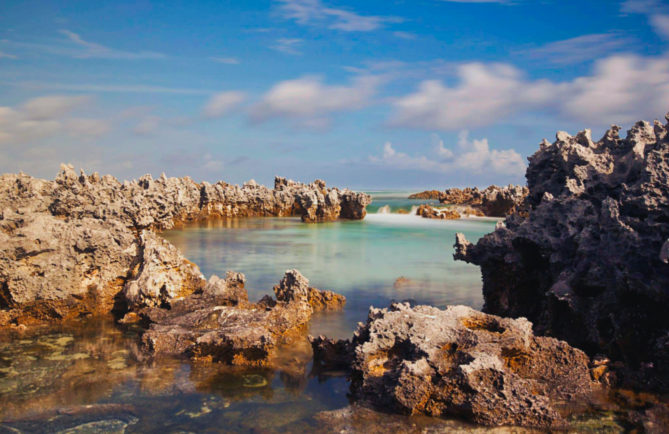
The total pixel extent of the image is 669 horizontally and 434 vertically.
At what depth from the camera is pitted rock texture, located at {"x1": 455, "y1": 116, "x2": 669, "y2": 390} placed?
16.4 feet

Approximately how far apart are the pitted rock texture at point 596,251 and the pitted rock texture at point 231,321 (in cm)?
281

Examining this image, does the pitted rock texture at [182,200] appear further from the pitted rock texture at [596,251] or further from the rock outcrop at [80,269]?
the pitted rock texture at [596,251]

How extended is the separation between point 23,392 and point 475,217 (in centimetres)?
3363

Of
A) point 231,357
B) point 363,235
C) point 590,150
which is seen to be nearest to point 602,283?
point 590,150

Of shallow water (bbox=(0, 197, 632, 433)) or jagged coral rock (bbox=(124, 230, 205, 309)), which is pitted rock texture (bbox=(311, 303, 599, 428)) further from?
jagged coral rock (bbox=(124, 230, 205, 309))

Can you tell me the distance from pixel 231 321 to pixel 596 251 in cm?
466

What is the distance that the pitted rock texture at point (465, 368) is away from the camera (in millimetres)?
4254

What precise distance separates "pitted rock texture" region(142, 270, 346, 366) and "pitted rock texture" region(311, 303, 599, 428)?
1274mm

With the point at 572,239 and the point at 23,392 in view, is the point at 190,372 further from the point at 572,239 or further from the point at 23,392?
the point at 572,239

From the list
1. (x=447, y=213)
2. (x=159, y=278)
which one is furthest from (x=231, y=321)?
(x=447, y=213)

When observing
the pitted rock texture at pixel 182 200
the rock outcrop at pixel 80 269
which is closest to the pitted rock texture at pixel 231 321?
the rock outcrop at pixel 80 269

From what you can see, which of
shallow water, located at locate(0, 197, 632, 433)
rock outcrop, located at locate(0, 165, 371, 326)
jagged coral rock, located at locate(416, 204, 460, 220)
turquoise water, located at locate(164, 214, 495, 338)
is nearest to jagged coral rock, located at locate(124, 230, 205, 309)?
rock outcrop, located at locate(0, 165, 371, 326)

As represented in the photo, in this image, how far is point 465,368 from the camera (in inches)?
169

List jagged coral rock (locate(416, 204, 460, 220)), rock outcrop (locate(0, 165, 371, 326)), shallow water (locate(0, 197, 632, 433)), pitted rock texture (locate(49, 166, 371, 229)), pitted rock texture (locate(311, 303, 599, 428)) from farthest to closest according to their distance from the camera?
jagged coral rock (locate(416, 204, 460, 220)) < pitted rock texture (locate(49, 166, 371, 229)) < rock outcrop (locate(0, 165, 371, 326)) < shallow water (locate(0, 197, 632, 433)) < pitted rock texture (locate(311, 303, 599, 428))
